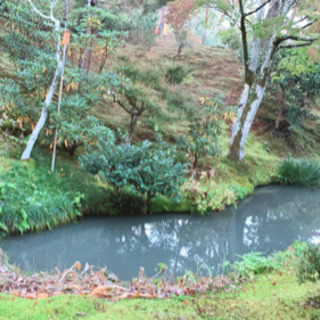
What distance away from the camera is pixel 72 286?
2305mm

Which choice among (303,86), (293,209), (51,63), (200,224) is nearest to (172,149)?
(200,224)

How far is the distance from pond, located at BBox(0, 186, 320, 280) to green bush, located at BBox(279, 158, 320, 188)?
8.86 feet

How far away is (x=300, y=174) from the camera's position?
11039mm

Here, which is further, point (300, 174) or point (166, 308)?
point (300, 174)

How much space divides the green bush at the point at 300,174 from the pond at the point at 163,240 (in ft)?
8.86

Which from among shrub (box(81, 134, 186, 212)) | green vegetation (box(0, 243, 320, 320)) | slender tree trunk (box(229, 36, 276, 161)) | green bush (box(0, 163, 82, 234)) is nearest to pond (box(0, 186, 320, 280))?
green bush (box(0, 163, 82, 234))

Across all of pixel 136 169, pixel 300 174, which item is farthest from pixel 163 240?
pixel 300 174

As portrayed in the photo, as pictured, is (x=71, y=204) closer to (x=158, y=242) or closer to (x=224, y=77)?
(x=158, y=242)

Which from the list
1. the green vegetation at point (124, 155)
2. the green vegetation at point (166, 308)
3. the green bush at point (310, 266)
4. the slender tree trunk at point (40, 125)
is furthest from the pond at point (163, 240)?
the slender tree trunk at point (40, 125)

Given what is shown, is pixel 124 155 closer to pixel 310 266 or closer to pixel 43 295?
pixel 43 295

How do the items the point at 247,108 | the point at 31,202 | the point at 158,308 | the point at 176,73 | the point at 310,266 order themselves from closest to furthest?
the point at 158,308
the point at 310,266
the point at 31,202
the point at 176,73
the point at 247,108

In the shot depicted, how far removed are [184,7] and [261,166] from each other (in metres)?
6.49

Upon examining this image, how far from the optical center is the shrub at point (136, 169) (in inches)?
241

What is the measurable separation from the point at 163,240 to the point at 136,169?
1.46 metres
